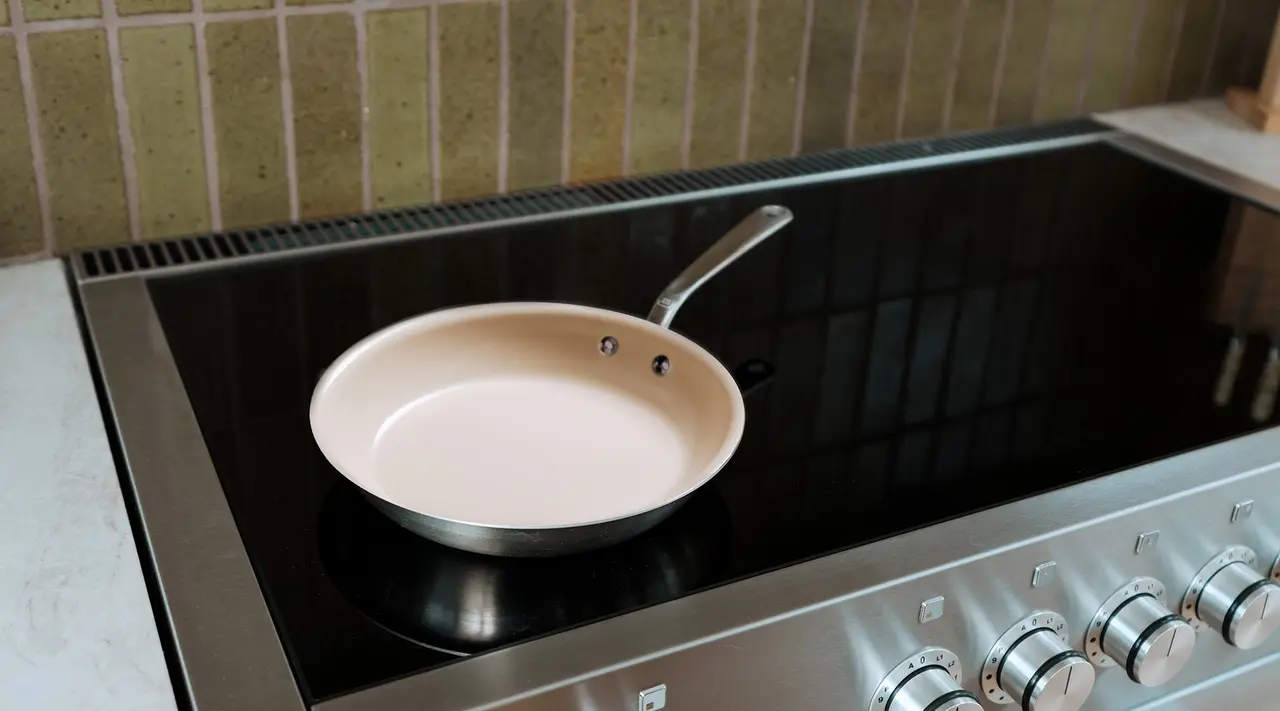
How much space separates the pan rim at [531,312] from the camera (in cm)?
58

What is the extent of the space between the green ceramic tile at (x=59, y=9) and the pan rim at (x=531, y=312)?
31 centimetres

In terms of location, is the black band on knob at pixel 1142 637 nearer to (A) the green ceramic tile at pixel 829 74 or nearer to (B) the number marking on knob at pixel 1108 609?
(B) the number marking on knob at pixel 1108 609

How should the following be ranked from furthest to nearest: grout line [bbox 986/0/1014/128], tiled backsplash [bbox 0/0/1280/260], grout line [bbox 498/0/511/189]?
grout line [bbox 986/0/1014/128] → grout line [bbox 498/0/511/189] → tiled backsplash [bbox 0/0/1280/260]

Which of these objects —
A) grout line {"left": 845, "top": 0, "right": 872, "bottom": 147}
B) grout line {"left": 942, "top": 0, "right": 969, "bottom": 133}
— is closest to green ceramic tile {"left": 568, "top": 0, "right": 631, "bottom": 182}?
grout line {"left": 845, "top": 0, "right": 872, "bottom": 147}

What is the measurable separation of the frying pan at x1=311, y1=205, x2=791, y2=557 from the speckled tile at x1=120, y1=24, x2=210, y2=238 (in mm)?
278

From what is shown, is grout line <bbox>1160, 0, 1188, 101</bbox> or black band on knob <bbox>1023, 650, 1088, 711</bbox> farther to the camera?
grout line <bbox>1160, 0, 1188, 101</bbox>

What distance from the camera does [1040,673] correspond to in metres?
0.63

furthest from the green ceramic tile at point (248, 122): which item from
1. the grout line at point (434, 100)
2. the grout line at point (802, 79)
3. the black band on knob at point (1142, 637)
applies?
the black band on knob at point (1142, 637)

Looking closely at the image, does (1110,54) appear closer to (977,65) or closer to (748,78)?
(977,65)

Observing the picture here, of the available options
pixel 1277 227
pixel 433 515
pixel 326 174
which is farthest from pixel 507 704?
pixel 1277 227

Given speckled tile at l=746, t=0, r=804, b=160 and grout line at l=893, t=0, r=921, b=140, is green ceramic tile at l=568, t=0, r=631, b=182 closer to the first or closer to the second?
speckled tile at l=746, t=0, r=804, b=160

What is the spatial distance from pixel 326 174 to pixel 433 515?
448mm

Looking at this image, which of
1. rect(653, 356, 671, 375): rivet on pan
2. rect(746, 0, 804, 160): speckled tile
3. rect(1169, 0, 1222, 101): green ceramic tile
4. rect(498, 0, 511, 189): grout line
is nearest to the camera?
rect(653, 356, 671, 375): rivet on pan

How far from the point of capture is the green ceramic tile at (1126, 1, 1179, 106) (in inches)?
48.8
